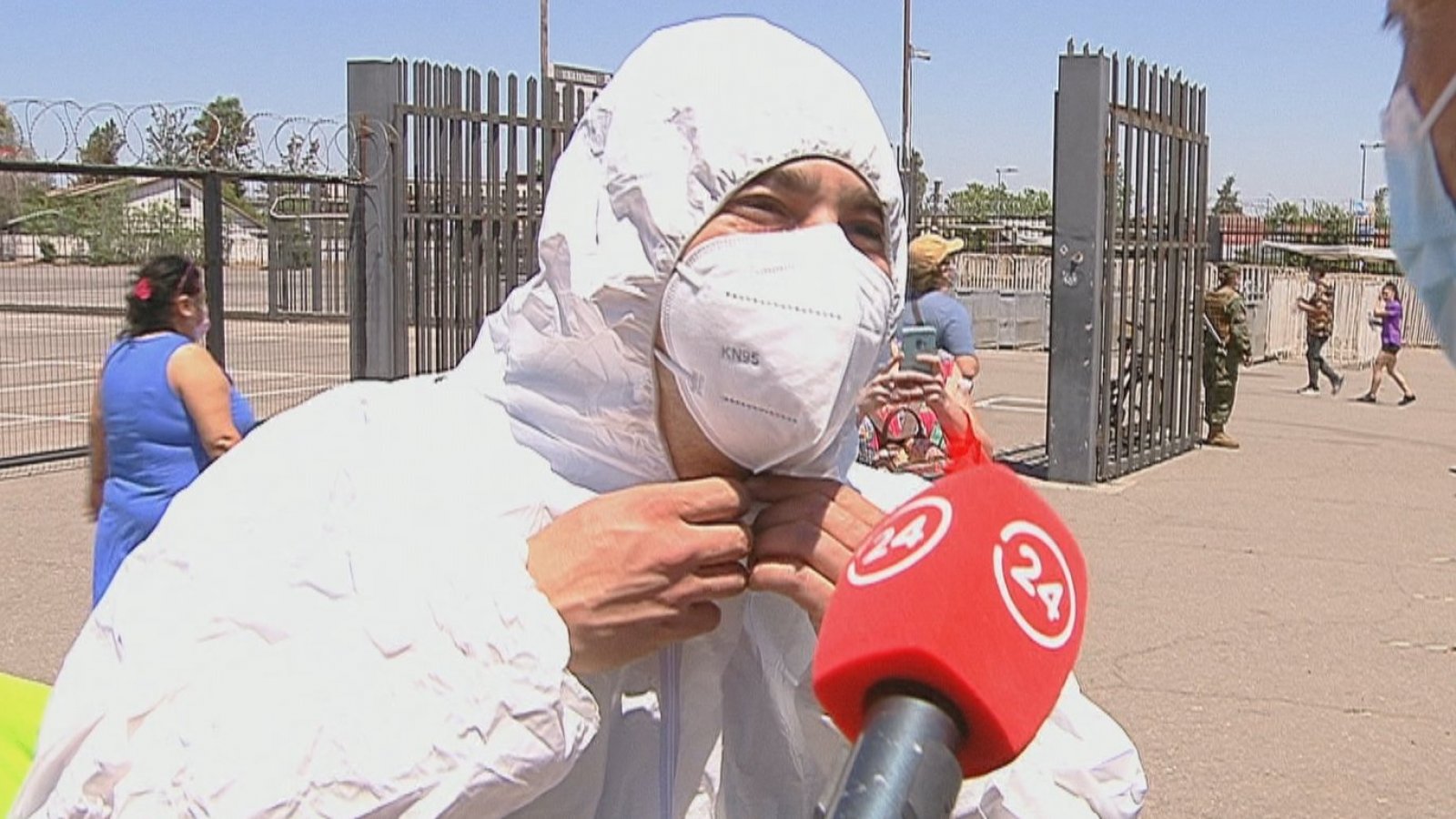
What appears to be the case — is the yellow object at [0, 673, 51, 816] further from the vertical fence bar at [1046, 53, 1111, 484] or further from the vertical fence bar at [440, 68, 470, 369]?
the vertical fence bar at [1046, 53, 1111, 484]

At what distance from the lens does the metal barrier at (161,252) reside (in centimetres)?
1202

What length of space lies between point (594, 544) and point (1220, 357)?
14.1 meters

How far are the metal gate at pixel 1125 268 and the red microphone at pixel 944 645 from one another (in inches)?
418

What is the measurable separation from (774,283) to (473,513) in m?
0.43

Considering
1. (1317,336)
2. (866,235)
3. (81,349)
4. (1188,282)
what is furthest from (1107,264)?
(81,349)

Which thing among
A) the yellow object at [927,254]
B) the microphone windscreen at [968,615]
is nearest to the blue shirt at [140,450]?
the yellow object at [927,254]

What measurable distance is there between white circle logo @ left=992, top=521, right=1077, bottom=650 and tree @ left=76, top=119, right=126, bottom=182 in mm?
9738

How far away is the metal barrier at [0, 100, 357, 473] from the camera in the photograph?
12016 mm

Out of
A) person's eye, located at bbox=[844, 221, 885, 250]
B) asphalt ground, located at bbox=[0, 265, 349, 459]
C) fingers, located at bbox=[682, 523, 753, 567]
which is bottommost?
asphalt ground, located at bbox=[0, 265, 349, 459]

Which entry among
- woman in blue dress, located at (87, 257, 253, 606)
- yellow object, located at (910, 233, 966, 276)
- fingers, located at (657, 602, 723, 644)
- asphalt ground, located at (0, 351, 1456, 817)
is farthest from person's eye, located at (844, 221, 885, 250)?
yellow object, located at (910, 233, 966, 276)

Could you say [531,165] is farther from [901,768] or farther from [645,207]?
[901,768]

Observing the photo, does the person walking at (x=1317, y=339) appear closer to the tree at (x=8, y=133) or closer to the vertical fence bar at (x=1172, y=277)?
the vertical fence bar at (x=1172, y=277)

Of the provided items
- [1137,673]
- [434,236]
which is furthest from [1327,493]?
[434,236]

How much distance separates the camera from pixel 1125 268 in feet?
41.2
